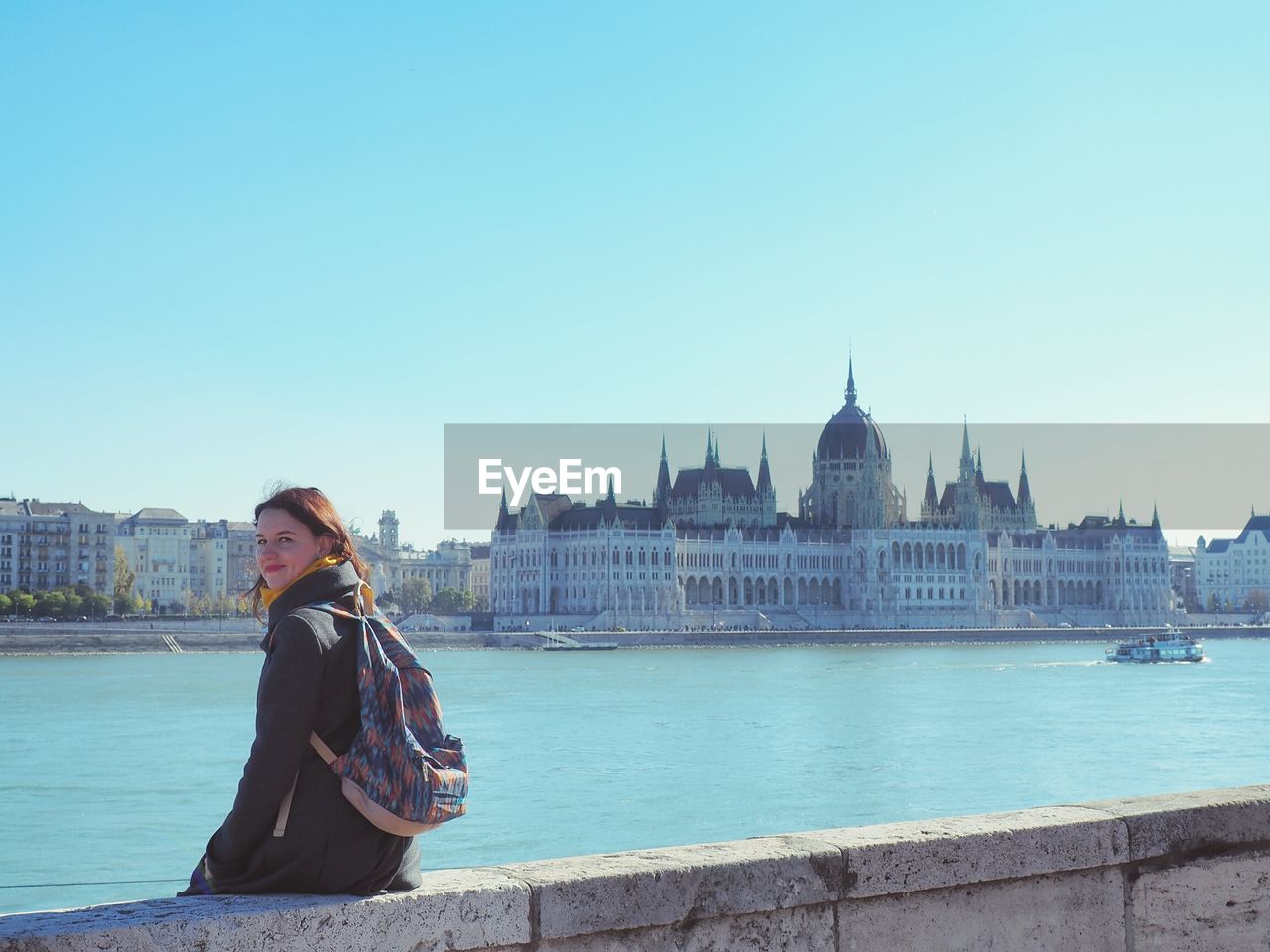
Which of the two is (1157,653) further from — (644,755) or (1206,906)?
(1206,906)

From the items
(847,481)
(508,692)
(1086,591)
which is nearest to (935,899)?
(508,692)

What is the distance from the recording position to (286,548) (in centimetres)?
352

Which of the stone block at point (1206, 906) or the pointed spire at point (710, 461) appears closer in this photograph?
the stone block at point (1206, 906)

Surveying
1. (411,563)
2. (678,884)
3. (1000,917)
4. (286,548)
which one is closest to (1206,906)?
(1000,917)

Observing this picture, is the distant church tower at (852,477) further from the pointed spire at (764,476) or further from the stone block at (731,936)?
the stone block at (731,936)

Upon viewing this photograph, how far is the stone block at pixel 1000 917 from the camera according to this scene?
3930 millimetres

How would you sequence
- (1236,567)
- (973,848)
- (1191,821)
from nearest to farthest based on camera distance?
1. (973,848)
2. (1191,821)
3. (1236,567)

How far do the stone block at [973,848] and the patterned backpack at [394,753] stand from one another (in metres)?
1.04

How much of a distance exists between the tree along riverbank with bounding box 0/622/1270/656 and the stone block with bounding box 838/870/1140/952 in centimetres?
7182

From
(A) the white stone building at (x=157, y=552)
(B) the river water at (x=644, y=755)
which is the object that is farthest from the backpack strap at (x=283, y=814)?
(A) the white stone building at (x=157, y=552)

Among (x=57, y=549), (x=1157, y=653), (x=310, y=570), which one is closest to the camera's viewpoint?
(x=310, y=570)

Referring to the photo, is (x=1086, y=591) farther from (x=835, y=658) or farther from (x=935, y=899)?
(x=935, y=899)

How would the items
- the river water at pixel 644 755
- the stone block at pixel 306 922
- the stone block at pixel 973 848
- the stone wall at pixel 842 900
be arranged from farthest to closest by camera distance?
the river water at pixel 644 755, the stone block at pixel 973 848, the stone wall at pixel 842 900, the stone block at pixel 306 922

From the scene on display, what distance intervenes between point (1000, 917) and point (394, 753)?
1.76m
